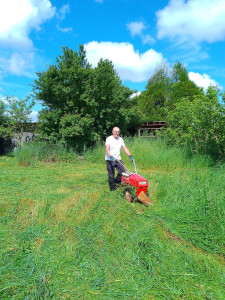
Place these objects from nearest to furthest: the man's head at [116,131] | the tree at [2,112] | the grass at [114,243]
A: the grass at [114,243], the man's head at [116,131], the tree at [2,112]

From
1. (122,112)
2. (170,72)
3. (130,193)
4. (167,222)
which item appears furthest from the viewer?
(170,72)

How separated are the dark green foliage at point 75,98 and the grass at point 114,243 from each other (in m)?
6.17

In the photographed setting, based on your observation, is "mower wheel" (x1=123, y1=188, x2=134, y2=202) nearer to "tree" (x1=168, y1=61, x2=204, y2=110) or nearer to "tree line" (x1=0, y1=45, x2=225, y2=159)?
"tree line" (x1=0, y1=45, x2=225, y2=159)

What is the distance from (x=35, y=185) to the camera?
17.8 ft

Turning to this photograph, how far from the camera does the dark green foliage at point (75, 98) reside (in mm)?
10125

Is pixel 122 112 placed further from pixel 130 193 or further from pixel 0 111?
pixel 130 193

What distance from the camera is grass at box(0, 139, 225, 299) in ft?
6.64

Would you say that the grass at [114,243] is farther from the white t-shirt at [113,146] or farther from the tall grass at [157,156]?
the tall grass at [157,156]

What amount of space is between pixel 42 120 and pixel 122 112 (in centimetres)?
450

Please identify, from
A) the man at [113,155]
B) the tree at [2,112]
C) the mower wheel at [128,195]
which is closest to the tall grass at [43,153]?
the tree at [2,112]

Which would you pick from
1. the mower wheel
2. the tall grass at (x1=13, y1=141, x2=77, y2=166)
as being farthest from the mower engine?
the tall grass at (x1=13, y1=141, x2=77, y2=166)

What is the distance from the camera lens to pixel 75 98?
10.7 meters

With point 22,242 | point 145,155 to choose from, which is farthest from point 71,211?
point 145,155

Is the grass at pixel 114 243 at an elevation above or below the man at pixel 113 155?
below
